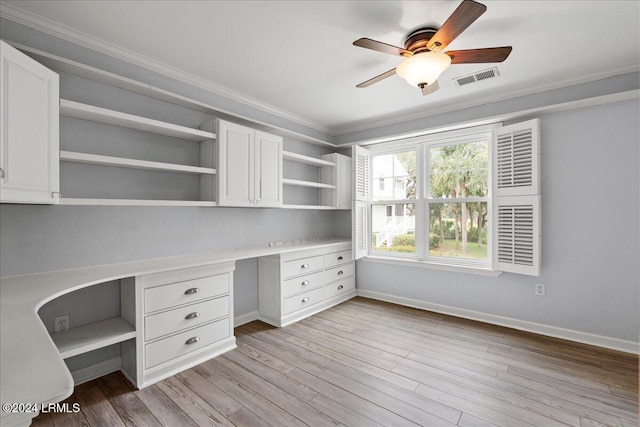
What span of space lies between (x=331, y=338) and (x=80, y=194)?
8.21ft

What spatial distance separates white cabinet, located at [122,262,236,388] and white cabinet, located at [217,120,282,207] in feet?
2.33

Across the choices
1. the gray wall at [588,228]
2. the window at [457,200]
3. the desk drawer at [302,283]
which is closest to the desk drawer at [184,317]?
the desk drawer at [302,283]

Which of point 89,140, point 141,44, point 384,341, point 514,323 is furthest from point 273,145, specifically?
point 514,323

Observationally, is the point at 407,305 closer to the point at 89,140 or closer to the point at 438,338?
the point at 438,338

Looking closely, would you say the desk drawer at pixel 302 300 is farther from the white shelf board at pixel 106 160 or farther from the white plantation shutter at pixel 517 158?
the white plantation shutter at pixel 517 158

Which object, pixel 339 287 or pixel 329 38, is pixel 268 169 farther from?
pixel 339 287

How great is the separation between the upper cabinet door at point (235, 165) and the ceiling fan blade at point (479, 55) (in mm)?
1924

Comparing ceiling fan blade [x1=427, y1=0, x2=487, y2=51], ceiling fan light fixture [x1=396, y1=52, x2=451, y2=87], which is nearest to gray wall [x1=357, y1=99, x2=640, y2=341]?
ceiling fan light fixture [x1=396, y1=52, x2=451, y2=87]

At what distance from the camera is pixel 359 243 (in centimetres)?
399

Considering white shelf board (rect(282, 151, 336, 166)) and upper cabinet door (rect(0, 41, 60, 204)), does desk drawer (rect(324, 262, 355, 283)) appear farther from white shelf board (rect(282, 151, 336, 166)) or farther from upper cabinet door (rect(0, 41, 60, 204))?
upper cabinet door (rect(0, 41, 60, 204))

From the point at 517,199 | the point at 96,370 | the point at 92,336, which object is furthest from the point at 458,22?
the point at 96,370

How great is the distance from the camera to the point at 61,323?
209cm

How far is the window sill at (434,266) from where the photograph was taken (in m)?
3.28

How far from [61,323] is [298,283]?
207 cm
